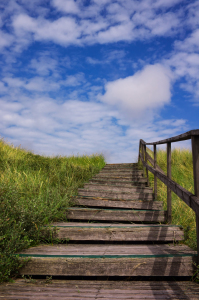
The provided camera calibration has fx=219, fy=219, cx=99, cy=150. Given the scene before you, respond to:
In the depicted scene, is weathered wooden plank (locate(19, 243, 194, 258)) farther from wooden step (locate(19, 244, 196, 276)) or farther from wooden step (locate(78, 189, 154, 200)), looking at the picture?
wooden step (locate(78, 189, 154, 200))

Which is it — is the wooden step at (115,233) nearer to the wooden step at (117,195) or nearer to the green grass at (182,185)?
the green grass at (182,185)

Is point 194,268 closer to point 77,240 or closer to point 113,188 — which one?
point 77,240

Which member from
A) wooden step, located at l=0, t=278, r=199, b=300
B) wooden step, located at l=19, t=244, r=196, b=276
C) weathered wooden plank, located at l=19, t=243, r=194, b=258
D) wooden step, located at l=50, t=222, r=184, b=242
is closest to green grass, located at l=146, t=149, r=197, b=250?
wooden step, located at l=50, t=222, r=184, b=242

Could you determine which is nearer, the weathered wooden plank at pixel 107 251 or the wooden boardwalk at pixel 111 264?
the wooden boardwalk at pixel 111 264

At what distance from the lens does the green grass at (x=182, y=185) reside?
3.71 m

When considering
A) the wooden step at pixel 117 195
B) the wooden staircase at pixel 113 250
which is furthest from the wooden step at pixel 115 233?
the wooden step at pixel 117 195

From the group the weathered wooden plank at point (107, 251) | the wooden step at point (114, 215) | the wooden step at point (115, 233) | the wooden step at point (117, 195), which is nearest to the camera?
the weathered wooden plank at point (107, 251)

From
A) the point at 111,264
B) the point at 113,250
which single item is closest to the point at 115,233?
the point at 113,250

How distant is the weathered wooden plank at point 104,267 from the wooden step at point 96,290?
0.43 feet

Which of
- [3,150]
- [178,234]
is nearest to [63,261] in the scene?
[178,234]

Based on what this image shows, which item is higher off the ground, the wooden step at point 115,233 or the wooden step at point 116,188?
the wooden step at point 116,188

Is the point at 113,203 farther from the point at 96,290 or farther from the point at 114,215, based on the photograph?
the point at 96,290

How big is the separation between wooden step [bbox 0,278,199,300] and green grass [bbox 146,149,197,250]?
3.56ft

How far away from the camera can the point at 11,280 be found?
2311 mm
